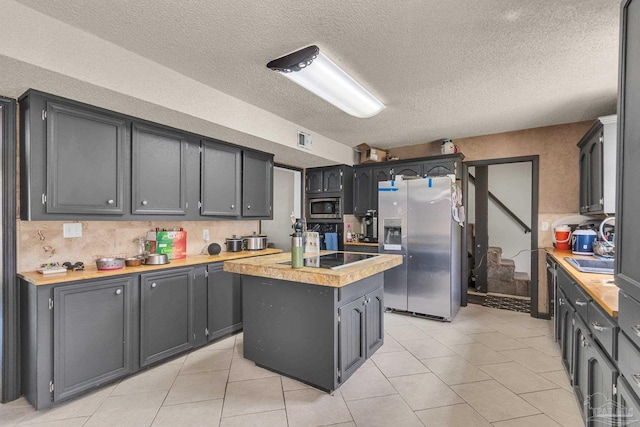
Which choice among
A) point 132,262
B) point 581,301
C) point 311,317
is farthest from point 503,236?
point 132,262

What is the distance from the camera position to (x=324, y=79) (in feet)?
7.92

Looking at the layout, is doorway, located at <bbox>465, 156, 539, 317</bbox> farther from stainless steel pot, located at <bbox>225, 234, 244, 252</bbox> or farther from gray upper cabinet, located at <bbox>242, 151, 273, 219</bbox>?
stainless steel pot, located at <bbox>225, 234, 244, 252</bbox>

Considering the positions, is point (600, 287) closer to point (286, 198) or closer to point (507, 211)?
point (286, 198)

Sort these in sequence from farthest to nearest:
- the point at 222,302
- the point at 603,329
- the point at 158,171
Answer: the point at 222,302 → the point at 158,171 → the point at 603,329

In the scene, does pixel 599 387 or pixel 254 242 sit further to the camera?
pixel 254 242

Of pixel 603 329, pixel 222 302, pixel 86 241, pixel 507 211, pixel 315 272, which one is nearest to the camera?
pixel 603 329

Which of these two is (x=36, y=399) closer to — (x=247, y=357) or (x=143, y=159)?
(x=247, y=357)

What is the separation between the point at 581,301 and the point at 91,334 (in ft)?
11.0

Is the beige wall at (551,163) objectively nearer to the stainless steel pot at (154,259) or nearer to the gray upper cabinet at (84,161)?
the stainless steel pot at (154,259)

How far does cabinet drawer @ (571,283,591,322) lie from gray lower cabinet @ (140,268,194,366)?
3.00 meters

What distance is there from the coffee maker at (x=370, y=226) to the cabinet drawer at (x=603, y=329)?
3227 mm

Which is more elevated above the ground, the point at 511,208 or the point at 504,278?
the point at 511,208

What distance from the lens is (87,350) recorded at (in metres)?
2.16

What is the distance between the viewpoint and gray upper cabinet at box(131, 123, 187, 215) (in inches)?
103
